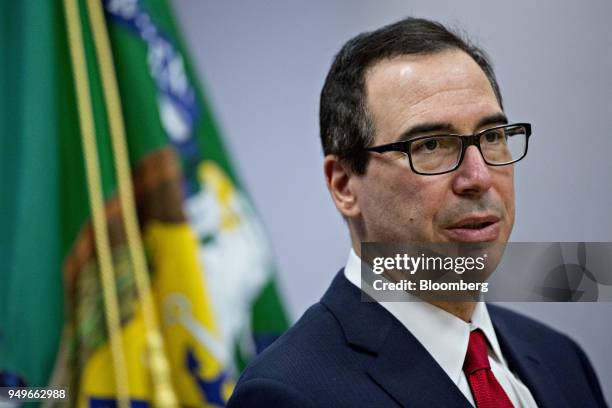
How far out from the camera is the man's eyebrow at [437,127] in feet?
2.98

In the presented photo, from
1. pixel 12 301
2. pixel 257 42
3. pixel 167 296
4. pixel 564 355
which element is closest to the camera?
pixel 564 355

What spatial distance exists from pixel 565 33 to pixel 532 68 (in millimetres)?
104

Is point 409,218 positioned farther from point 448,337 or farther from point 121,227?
point 121,227

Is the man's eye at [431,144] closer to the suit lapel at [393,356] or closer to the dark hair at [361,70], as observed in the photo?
the dark hair at [361,70]

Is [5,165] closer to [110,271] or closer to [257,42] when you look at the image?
[110,271]

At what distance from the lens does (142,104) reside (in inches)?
63.9

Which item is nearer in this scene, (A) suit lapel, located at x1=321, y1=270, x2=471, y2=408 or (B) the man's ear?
(A) suit lapel, located at x1=321, y1=270, x2=471, y2=408

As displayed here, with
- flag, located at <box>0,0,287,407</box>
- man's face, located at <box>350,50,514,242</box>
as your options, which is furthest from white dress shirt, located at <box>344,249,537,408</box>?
flag, located at <box>0,0,287,407</box>

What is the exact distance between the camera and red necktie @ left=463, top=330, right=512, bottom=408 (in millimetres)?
905

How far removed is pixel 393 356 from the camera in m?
0.92

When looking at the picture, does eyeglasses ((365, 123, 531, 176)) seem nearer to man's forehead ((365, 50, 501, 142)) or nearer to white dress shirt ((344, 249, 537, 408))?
man's forehead ((365, 50, 501, 142))

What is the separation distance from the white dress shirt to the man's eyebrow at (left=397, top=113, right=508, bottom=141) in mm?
228

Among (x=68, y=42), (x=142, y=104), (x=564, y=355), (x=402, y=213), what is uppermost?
(x=68, y=42)

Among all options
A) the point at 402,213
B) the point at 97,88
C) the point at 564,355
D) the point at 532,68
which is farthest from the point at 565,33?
the point at 97,88
